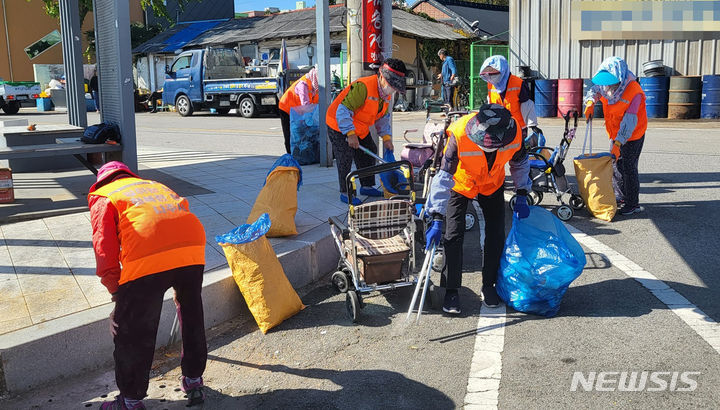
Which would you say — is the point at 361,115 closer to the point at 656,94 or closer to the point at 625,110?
the point at 625,110

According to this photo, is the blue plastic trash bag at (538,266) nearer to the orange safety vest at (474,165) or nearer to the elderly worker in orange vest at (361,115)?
the orange safety vest at (474,165)

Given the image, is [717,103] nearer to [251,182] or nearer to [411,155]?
[411,155]

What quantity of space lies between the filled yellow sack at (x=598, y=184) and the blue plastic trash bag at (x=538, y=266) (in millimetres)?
2815

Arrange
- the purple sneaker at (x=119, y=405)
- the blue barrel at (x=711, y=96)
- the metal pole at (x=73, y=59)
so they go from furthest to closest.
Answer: the blue barrel at (x=711, y=96) < the metal pole at (x=73, y=59) < the purple sneaker at (x=119, y=405)

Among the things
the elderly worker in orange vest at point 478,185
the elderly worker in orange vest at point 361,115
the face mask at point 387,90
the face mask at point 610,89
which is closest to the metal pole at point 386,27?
the elderly worker in orange vest at point 361,115

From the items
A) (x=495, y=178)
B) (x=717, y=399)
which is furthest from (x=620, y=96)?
(x=717, y=399)

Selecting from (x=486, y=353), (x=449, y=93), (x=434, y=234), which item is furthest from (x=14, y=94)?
(x=486, y=353)

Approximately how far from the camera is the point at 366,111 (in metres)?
7.62

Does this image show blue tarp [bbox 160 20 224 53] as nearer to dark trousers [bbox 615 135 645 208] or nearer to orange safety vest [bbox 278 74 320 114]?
orange safety vest [bbox 278 74 320 114]

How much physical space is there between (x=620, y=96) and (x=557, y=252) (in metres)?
3.74

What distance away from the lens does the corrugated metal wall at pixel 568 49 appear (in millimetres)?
19875

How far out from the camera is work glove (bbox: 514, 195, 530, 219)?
17.2 feet

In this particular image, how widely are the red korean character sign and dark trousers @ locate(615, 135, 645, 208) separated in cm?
345

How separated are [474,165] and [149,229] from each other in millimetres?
2478
